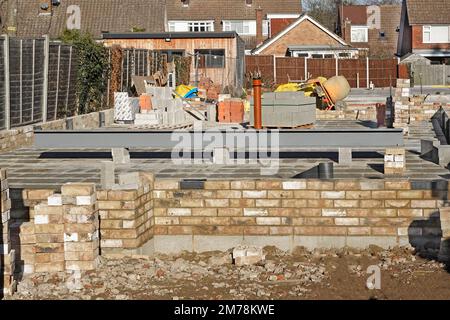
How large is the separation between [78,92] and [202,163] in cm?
867

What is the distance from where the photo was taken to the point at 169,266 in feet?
33.6

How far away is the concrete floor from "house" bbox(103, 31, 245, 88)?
23.8 m

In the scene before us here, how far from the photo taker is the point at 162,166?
1437cm

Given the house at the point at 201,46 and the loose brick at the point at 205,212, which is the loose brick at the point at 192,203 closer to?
the loose brick at the point at 205,212

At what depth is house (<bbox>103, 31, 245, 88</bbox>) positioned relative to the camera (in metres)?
40.3

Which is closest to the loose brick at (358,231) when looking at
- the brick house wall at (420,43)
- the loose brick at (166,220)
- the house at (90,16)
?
the loose brick at (166,220)

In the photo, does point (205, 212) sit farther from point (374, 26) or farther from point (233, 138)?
point (374, 26)

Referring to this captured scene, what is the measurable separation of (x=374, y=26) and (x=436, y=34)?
15966mm

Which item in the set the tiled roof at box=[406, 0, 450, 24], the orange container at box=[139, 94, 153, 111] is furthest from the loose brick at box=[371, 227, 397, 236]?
the tiled roof at box=[406, 0, 450, 24]

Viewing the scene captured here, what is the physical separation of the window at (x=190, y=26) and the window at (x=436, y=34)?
620 inches

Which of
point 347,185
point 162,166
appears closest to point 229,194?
point 347,185
